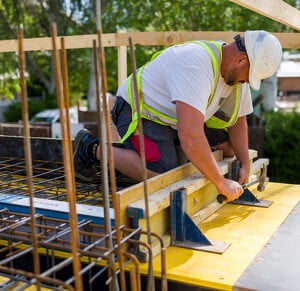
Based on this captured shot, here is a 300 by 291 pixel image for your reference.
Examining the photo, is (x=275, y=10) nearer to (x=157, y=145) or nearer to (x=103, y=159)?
(x=157, y=145)

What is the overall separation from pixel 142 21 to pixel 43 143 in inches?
283

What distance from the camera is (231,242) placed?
8.93ft

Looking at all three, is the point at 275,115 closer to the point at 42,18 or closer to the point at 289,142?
the point at 289,142

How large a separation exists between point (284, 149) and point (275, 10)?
530 centimetres

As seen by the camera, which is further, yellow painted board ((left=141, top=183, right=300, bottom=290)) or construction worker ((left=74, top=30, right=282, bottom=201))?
construction worker ((left=74, top=30, right=282, bottom=201))

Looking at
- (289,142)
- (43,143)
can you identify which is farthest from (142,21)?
(43,143)

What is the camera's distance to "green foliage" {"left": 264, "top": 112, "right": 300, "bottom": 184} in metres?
8.72

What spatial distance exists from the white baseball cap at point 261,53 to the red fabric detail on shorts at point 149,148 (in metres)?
0.86

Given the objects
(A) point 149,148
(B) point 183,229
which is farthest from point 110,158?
(A) point 149,148

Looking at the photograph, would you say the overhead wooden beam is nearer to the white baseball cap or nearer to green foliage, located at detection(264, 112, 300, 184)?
the white baseball cap

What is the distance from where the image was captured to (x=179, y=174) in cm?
308

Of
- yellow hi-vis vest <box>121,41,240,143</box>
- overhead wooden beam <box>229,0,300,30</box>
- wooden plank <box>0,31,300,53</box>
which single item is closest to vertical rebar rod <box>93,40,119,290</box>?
yellow hi-vis vest <box>121,41,240,143</box>

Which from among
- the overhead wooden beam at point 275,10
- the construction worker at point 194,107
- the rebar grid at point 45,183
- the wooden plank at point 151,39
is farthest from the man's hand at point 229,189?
the wooden plank at point 151,39

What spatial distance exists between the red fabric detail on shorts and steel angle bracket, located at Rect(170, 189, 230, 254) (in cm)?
68
